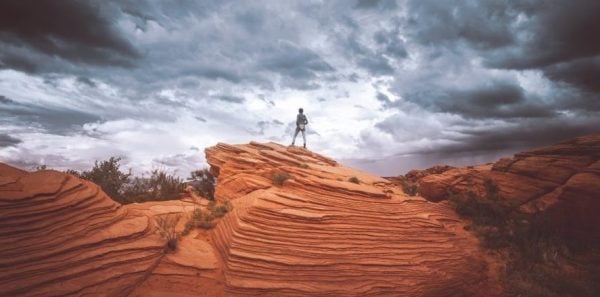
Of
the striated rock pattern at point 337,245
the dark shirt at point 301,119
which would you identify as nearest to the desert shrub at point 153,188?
the striated rock pattern at point 337,245

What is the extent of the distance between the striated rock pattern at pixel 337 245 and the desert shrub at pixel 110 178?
223 inches

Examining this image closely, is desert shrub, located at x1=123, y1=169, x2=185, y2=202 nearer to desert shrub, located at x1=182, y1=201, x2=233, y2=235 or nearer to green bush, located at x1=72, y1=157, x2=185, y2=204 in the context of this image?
green bush, located at x1=72, y1=157, x2=185, y2=204

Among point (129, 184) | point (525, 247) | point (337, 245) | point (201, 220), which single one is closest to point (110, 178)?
point (129, 184)

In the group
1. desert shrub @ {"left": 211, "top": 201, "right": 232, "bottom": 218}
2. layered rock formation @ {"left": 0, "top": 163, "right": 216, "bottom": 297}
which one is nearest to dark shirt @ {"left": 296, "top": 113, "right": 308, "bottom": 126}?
desert shrub @ {"left": 211, "top": 201, "right": 232, "bottom": 218}

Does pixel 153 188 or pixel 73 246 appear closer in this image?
pixel 73 246

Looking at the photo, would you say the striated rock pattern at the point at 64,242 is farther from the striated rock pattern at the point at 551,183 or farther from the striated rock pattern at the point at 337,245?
the striated rock pattern at the point at 551,183

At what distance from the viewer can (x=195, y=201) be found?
49.4 feet

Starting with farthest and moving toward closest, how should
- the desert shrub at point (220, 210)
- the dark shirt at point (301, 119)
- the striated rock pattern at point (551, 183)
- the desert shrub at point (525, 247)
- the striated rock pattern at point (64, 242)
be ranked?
the dark shirt at point (301, 119) → the striated rock pattern at point (551, 183) → the desert shrub at point (220, 210) → the desert shrub at point (525, 247) → the striated rock pattern at point (64, 242)

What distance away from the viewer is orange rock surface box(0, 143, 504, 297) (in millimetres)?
6707

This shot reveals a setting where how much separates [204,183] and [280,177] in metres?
7.59

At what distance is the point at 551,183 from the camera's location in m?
14.5

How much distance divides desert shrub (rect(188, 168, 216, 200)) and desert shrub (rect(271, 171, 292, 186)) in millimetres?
5926

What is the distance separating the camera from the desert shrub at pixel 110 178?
14093mm

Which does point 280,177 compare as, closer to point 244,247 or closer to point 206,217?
point 206,217
